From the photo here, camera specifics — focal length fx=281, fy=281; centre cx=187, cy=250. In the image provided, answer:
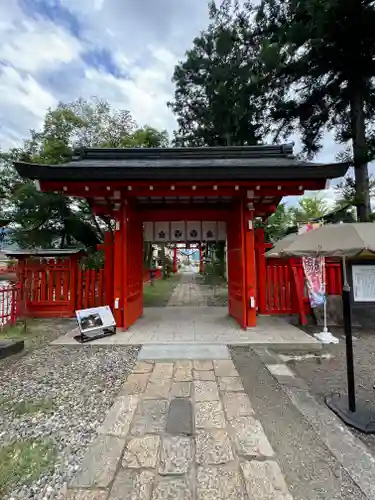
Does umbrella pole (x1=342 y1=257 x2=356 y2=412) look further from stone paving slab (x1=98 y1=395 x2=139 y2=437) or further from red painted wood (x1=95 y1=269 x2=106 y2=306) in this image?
red painted wood (x1=95 y1=269 x2=106 y2=306)

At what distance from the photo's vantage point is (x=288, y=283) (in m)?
6.43

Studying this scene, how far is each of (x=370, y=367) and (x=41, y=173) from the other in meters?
5.65

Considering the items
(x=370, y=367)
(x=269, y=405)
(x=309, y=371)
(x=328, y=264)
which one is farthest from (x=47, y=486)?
(x=328, y=264)

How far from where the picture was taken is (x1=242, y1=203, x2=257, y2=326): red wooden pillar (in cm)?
541

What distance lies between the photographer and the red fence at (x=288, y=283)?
6.20 metres

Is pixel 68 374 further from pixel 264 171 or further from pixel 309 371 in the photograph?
pixel 264 171

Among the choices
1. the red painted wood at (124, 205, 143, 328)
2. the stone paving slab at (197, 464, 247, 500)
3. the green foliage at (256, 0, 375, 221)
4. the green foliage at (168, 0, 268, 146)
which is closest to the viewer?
the stone paving slab at (197, 464, 247, 500)

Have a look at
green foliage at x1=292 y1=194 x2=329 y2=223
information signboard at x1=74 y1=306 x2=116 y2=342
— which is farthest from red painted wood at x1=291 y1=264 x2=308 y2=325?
green foliage at x1=292 y1=194 x2=329 y2=223

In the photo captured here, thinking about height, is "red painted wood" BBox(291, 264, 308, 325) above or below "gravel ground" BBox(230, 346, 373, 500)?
above

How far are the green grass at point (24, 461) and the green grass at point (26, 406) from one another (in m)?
0.47

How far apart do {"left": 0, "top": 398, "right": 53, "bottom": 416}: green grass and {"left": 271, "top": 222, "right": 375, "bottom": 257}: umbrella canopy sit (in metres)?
3.08

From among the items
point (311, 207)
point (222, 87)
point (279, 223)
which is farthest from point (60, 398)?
point (311, 207)

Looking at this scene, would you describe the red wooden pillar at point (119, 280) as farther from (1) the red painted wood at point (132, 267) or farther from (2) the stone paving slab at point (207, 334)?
(2) the stone paving slab at point (207, 334)

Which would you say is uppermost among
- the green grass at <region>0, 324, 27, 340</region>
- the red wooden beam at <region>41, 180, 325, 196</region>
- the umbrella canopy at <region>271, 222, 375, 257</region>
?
the red wooden beam at <region>41, 180, 325, 196</region>
